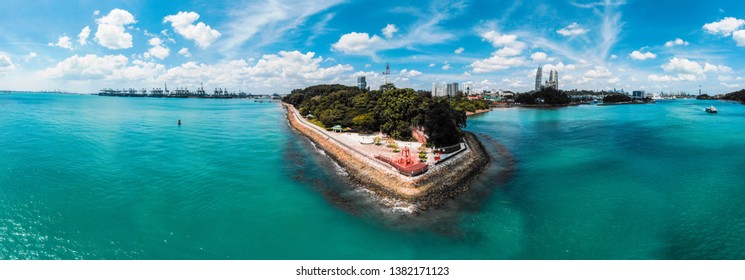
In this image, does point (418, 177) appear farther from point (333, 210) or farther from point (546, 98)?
point (546, 98)

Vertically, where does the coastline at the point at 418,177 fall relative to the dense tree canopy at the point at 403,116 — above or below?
below

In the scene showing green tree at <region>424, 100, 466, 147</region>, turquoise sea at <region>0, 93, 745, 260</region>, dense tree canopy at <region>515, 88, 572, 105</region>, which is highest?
dense tree canopy at <region>515, 88, 572, 105</region>

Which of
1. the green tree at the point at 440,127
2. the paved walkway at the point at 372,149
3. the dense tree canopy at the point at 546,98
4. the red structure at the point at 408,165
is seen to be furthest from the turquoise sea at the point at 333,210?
the dense tree canopy at the point at 546,98

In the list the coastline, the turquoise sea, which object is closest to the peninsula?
the coastline

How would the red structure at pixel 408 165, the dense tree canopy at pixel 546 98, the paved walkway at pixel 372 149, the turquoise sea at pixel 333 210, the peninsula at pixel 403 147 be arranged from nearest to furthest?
1. the turquoise sea at pixel 333 210
2. the peninsula at pixel 403 147
3. the red structure at pixel 408 165
4. the paved walkway at pixel 372 149
5. the dense tree canopy at pixel 546 98

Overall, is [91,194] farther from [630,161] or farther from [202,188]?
[630,161]

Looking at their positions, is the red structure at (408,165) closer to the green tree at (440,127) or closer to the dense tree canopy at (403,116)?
the green tree at (440,127)

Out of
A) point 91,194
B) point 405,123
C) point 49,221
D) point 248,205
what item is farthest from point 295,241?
point 405,123

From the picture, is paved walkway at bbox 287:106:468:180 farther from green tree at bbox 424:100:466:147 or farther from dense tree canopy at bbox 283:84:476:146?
dense tree canopy at bbox 283:84:476:146
